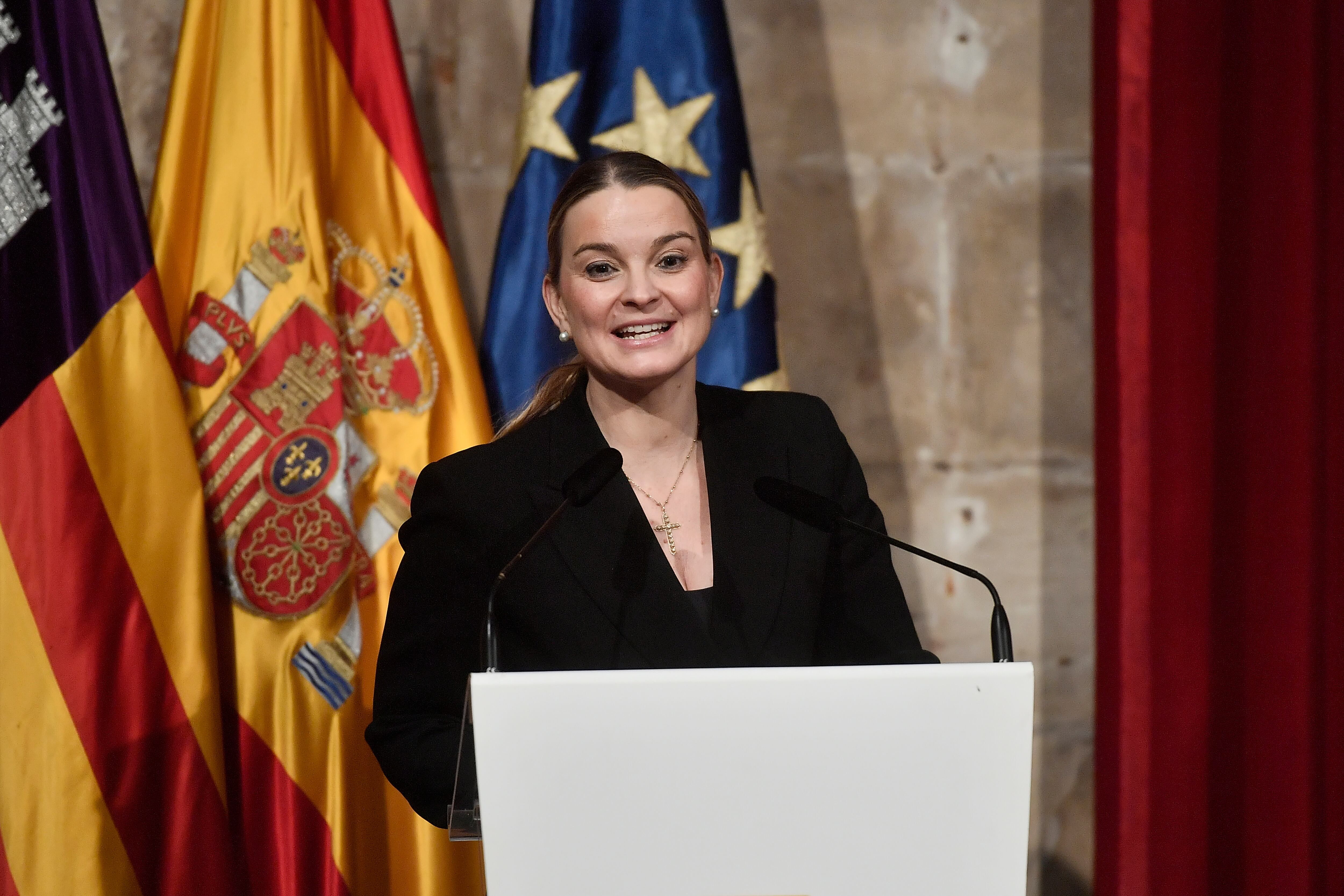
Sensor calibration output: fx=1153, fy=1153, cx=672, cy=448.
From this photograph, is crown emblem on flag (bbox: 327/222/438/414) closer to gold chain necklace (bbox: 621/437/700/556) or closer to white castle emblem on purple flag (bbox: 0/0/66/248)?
white castle emblem on purple flag (bbox: 0/0/66/248)

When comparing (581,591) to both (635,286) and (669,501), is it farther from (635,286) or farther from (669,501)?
(635,286)

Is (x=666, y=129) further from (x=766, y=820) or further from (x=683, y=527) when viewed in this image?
(x=766, y=820)

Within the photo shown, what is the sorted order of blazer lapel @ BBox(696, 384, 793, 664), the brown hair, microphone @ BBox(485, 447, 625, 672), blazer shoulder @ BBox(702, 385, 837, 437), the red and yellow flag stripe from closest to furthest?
microphone @ BBox(485, 447, 625, 672) < blazer lapel @ BBox(696, 384, 793, 664) < the brown hair < blazer shoulder @ BBox(702, 385, 837, 437) < the red and yellow flag stripe

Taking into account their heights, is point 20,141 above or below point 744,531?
above

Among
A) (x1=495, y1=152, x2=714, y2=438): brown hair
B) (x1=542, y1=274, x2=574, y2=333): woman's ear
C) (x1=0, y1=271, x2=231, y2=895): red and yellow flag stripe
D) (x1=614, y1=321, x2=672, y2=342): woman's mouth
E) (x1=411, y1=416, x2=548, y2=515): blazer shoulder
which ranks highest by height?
(x1=495, y1=152, x2=714, y2=438): brown hair

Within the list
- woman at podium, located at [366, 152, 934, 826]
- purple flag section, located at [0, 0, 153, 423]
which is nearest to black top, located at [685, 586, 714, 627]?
woman at podium, located at [366, 152, 934, 826]

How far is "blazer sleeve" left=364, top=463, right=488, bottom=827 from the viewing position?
1262 millimetres

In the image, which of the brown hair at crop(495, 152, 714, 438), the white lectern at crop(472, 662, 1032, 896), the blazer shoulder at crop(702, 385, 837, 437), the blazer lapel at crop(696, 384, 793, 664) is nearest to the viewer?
the white lectern at crop(472, 662, 1032, 896)

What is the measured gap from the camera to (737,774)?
889 millimetres

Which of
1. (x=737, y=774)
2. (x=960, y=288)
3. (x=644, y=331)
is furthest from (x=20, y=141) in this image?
(x=960, y=288)

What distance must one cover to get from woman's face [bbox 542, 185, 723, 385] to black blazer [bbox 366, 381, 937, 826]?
0.12 m

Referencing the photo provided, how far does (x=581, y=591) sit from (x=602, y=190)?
1.65ft

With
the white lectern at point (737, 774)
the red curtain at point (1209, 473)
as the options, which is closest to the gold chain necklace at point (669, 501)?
the white lectern at point (737, 774)

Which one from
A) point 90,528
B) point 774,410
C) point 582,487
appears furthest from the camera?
point 90,528
